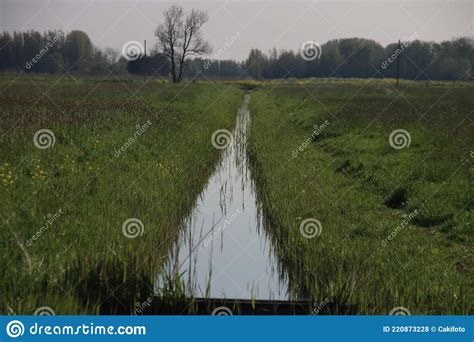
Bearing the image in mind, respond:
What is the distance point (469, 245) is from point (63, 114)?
14508 millimetres

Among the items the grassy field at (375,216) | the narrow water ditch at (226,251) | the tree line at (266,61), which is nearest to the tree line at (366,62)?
the tree line at (266,61)

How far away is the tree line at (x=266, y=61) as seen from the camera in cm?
5166

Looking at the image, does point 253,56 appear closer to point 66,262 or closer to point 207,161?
point 207,161

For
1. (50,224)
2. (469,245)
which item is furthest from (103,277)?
(469,245)

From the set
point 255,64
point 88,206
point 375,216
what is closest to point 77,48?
point 255,64

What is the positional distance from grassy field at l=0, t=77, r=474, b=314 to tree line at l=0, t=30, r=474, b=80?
905 inches

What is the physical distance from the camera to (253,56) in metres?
98.9

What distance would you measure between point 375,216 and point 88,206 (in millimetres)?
5004

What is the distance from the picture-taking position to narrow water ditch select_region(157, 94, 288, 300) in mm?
6840

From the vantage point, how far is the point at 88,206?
845 centimetres

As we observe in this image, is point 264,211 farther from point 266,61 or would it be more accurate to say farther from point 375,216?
point 266,61

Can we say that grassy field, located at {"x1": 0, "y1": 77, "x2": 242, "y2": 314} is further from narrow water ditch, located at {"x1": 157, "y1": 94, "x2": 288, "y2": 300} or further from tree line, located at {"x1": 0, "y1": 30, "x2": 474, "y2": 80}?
tree line, located at {"x1": 0, "y1": 30, "x2": 474, "y2": 80}

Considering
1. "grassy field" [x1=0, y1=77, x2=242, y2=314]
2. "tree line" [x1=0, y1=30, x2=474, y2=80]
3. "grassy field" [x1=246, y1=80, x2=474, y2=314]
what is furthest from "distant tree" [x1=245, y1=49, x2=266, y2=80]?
"grassy field" [x1=0, y1=77, x2=242, y2=314]

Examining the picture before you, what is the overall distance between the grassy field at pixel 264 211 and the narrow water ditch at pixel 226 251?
0.24 m
